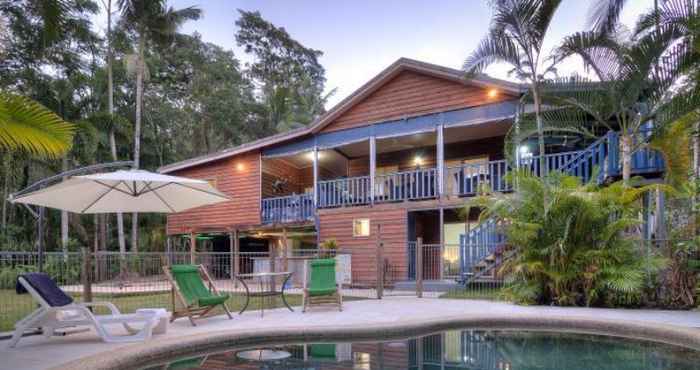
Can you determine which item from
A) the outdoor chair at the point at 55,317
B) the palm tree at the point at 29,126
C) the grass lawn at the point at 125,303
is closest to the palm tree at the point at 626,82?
the grass lawn at the point at 125,303

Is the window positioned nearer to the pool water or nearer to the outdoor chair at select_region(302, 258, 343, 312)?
the outdoor chair at select_region(302, 258, 343, 312)

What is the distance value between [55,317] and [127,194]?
2.41 metres

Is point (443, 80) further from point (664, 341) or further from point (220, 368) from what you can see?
Answer: point (220, 368)

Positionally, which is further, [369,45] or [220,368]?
[369,45]

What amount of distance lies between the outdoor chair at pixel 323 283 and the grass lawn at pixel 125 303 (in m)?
1.36

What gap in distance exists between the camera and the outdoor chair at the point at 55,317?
18.4 feet

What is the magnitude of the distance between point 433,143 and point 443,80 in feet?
8.51

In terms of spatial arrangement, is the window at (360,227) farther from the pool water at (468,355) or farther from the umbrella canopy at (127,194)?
the pool water at (468,355)

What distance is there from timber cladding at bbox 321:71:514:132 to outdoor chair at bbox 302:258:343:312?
279 inches

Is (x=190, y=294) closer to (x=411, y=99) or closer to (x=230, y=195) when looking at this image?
(x=411, y=99)

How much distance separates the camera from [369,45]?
1537 inches

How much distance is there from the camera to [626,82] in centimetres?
942

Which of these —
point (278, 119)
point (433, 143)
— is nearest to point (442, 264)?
point (433, 143)

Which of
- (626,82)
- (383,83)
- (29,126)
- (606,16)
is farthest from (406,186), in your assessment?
(29,126)
